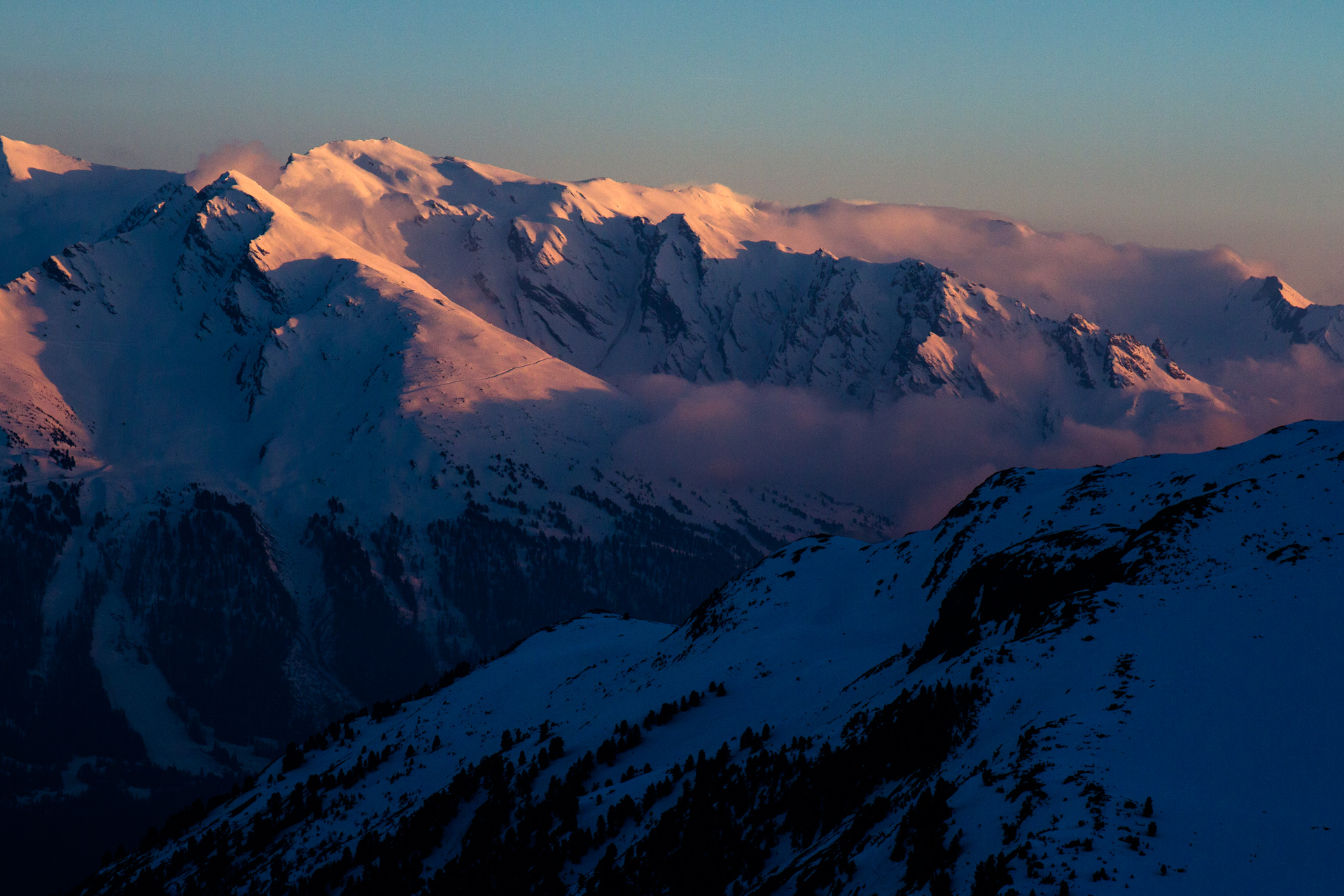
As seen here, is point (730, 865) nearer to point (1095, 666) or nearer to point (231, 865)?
point (1095, 666)

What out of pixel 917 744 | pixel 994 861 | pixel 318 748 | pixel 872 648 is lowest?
pixel 318 748

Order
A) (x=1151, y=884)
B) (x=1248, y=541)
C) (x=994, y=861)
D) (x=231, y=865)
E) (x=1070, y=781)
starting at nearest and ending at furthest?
(x=1151, y=884) → (x=994, y=861) → (x=1070, y=781) → (x=1248, y=541) → (x=231, y=865)

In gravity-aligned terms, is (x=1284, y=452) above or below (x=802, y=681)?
above

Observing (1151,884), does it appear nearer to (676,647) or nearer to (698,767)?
(698,767)

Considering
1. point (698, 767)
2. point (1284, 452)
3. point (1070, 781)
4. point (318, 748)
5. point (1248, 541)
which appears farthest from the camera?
point (318, 748)

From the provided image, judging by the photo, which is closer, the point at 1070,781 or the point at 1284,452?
the point at 1070,781

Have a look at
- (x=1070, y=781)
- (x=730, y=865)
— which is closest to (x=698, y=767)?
(x=730, y=865)
